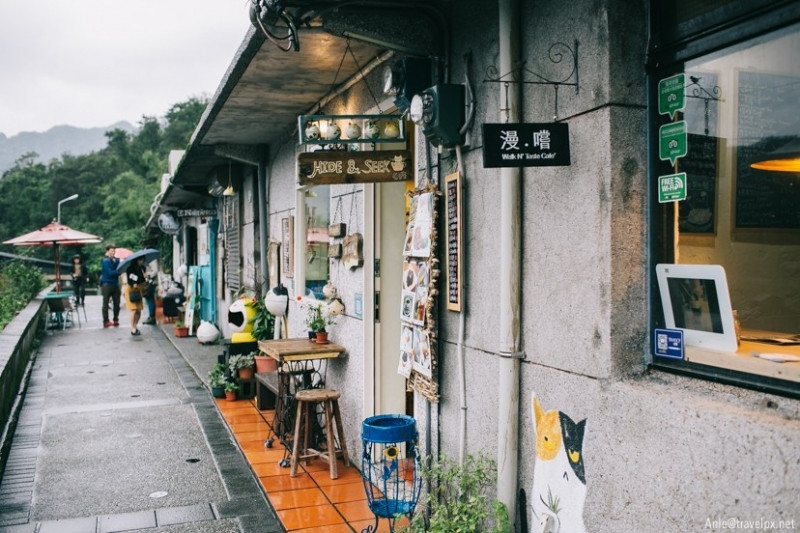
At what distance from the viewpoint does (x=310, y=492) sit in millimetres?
6016

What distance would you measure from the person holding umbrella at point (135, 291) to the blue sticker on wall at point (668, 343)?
50.2 ft

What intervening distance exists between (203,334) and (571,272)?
39.4 ft

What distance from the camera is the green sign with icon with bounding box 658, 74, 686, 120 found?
3.19 m

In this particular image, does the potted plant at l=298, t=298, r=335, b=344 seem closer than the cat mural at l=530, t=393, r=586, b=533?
No

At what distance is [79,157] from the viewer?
202 ft

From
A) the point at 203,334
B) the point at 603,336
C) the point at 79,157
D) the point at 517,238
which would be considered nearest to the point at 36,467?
the point at 517,238

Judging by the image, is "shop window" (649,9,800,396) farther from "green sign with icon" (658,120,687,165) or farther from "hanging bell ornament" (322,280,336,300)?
"hanging bell ornament" (322,280,336,300)

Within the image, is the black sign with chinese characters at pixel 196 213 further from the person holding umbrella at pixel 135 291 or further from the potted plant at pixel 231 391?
the potted plant at pixel 231 391

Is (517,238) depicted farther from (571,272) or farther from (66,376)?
(66,376)

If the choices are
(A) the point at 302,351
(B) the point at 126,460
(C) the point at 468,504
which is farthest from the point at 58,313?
(C) the point at 468,504

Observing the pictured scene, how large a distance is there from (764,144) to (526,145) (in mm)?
1061

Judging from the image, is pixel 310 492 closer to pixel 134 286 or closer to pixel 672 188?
pixel 672 188

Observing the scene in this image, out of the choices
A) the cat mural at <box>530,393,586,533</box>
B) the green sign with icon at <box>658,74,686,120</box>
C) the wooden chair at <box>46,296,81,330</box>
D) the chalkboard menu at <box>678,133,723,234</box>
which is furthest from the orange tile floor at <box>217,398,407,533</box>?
the wooden chair at <box>46,296,81,330</box>

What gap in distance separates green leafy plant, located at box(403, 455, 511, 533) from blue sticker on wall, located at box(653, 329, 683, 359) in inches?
48.8
